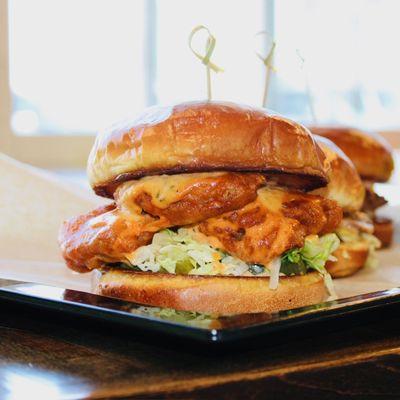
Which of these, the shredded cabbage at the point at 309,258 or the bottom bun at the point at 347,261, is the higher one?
the shredded cabbage at the point at 309,258

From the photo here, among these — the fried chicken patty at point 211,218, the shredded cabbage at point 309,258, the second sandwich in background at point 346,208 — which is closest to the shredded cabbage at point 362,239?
the second sandwich in background at point 346,208

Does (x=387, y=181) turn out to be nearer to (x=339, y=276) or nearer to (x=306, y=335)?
(x=339, y=276)

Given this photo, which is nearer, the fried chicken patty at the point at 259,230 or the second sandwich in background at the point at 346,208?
the fried chicken patty at the point at 259,230

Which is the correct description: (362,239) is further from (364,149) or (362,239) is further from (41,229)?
(41,229)

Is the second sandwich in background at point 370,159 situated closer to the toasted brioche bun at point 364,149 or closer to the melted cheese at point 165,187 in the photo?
the toasted brioche bun at point 364,149

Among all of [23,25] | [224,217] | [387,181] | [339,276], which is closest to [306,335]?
[224,217]

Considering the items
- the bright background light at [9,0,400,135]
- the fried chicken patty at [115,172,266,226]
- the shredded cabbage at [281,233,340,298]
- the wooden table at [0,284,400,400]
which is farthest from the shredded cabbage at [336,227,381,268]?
the bright background light at [9,0,400,135]
